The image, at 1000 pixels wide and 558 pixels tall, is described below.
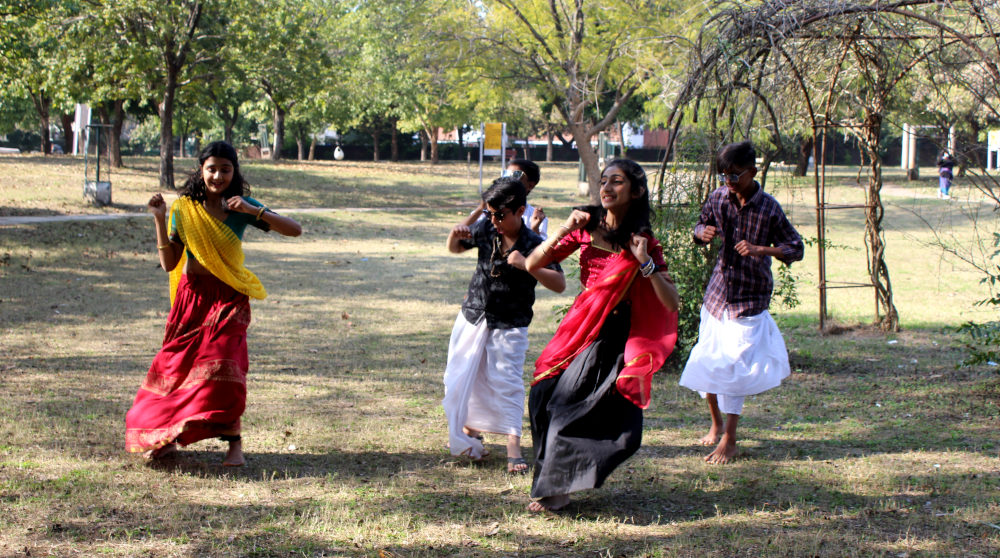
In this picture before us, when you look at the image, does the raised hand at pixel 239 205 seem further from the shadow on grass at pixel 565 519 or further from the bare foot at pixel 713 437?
the bare foot at pixel 713 437

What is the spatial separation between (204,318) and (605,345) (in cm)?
216

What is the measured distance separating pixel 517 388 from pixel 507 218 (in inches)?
37.6

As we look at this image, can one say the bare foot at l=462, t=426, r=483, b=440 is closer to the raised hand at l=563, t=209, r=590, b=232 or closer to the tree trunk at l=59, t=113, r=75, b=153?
the raised hand at l=563, t=209, r=590, b=232

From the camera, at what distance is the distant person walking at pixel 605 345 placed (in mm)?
4145

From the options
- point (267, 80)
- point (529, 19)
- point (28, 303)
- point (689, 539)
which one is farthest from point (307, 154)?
point (689, 539)

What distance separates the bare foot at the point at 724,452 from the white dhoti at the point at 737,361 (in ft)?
0.55

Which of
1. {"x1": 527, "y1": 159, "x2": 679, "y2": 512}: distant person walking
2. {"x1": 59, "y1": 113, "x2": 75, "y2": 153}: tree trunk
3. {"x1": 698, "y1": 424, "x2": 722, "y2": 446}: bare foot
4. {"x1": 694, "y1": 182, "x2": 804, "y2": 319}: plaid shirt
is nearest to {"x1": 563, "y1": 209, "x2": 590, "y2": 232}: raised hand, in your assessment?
{"x1": 527, "y1": 159, "x2": 679, "y2": 512}: distant person walking

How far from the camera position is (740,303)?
5156mm

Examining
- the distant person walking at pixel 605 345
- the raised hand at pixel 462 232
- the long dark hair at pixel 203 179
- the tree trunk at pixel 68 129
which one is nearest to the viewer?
the distant person walking at pixel 605 345

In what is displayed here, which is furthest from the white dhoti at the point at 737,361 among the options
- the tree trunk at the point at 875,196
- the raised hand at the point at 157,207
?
the tree trunk at the point at 875,196

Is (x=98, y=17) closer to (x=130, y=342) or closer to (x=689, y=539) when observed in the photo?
(x=130, y=342)

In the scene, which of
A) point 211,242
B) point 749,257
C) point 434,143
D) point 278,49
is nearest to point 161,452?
point 211,242

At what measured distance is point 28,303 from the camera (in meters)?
10.4

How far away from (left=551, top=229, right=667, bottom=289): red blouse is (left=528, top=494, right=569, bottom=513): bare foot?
100 cm
